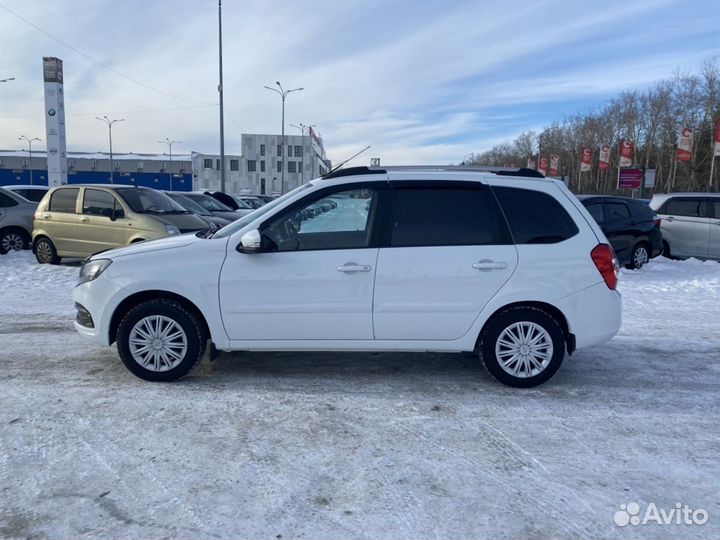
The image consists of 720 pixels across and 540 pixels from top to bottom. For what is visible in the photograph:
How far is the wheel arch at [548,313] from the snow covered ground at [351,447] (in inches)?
17.4

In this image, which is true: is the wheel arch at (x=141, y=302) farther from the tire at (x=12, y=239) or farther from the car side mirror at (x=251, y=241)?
the tire at (x=12, y=239)

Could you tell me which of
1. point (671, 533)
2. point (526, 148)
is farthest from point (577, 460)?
point (526, 148)

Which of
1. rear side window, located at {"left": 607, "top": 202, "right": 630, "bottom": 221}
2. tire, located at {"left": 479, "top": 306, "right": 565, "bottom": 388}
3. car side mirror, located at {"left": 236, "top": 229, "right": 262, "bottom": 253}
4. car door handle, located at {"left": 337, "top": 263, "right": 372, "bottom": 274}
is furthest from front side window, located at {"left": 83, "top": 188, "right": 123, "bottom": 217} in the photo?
rear side window, located at {"left": 607, "top": 202, "right": 630, "bottom": 221}

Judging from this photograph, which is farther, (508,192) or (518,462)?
(508,192)

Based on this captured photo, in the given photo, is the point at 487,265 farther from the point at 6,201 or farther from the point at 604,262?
the point at 6,201

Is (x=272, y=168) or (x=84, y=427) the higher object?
(x=272, y=168)

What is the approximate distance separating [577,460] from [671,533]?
74 centimetres

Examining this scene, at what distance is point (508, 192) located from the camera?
4.59m

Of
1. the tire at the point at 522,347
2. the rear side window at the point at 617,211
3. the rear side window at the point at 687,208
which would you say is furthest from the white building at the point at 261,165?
the tire at the point at 522,347

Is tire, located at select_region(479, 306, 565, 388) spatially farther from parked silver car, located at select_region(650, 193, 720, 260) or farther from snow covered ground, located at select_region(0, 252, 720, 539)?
parked silver car, located at select_region(650, 193, 720, 260)

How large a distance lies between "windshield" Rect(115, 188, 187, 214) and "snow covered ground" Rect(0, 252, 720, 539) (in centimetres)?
514

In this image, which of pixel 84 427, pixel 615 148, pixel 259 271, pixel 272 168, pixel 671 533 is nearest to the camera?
pixel 671 533

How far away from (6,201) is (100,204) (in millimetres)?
3652

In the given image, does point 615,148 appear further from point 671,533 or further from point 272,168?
point 671,533
